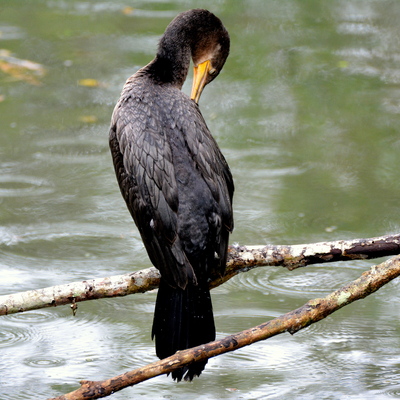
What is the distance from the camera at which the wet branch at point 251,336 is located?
2.40 metres

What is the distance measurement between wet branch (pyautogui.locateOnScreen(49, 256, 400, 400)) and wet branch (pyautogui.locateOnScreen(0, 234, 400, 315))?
0.50 ft

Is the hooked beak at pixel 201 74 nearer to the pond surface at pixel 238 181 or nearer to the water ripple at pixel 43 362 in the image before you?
the pond surface at pixel 238 181

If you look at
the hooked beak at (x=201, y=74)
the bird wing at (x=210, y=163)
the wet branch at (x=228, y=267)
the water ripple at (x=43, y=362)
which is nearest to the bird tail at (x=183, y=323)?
the wet branch at (x=228, y=267)

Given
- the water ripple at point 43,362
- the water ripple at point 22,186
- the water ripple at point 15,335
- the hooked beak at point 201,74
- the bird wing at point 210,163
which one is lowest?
the water ripple at point 43,362

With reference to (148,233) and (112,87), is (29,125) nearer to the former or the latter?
(112,87)

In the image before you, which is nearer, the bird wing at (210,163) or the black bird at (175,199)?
the black bird at (175,199)

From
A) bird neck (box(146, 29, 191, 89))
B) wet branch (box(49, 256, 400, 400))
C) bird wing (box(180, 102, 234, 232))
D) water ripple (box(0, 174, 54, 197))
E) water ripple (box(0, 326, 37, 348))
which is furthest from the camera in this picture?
water ripple (box(0, 174, 54, 197))

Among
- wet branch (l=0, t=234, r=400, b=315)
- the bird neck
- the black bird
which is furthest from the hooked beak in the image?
wet branch (l=0, t=234, r=400, b=315)

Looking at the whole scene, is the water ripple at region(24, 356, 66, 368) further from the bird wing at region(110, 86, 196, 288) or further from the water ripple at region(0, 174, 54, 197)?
the water ripple at region(0, 174, 54, 197)

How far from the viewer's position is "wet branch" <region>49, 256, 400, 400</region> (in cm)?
240

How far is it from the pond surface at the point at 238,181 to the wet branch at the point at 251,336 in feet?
3.62

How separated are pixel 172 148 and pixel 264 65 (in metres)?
4.60

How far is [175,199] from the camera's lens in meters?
3.07

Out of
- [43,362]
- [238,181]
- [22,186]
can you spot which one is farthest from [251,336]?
[22,186]
